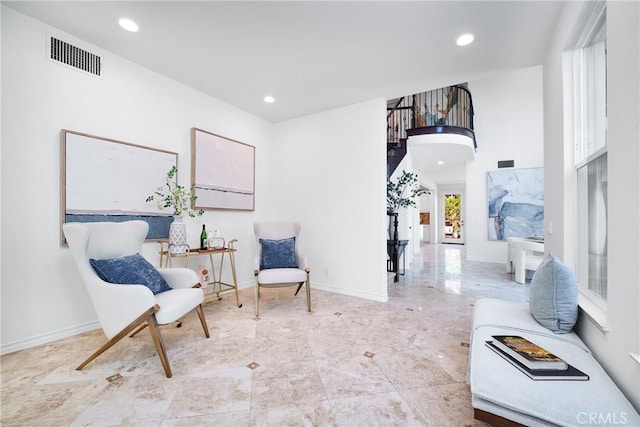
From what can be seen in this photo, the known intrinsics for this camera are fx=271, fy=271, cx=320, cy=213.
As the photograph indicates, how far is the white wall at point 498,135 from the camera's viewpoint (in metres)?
6.44

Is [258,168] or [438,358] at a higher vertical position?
[258,168]

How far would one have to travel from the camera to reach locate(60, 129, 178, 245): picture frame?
2.53 meters

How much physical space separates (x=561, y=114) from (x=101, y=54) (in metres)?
4.18

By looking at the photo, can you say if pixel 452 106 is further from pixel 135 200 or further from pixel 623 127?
pixel 135 200

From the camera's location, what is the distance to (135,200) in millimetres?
2967

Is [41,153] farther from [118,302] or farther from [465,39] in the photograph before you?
[465,39]

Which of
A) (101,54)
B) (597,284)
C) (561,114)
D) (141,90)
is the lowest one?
(597,284)

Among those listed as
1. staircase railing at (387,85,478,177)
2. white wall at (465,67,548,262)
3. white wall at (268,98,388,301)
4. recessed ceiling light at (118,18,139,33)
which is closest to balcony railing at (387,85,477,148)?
staircase railing at (387,85,478,177)

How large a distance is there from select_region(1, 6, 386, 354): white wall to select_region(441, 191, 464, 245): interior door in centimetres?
951

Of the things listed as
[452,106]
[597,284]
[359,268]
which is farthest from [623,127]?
[452,106]

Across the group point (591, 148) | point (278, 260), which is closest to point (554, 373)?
point (591, 148)

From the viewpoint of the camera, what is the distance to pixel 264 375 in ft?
6.31

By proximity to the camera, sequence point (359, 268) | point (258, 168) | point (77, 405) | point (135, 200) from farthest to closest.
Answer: point (258, 168), point (359, 268), point (135, 200), point (77, 405)

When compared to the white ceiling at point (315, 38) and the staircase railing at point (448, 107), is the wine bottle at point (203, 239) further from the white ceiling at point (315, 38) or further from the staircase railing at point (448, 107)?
the staircase railing at point (448, 107)
